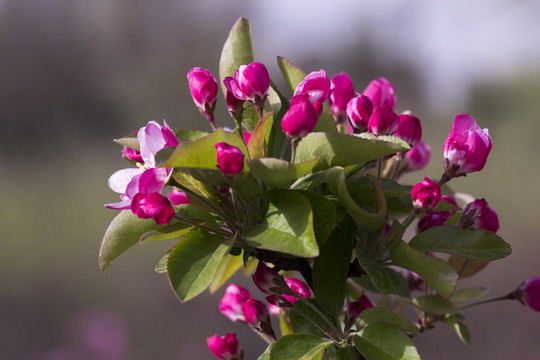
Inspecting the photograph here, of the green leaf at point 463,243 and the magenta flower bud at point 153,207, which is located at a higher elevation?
the magenta flower bud at point 153,207

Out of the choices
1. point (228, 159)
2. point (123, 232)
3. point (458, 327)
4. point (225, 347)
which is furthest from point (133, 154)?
point (458, 327)

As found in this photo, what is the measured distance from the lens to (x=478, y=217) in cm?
60

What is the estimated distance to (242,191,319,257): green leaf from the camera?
0.45 metres

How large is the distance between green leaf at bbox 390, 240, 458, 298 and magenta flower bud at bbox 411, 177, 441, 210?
0.05m

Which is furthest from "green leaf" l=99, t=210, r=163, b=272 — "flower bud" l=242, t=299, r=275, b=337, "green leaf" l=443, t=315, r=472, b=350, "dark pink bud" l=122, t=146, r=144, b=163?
"green leaf" l=443, t=315, r=472, b=350

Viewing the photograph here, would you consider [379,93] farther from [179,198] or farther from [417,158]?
[179,198]

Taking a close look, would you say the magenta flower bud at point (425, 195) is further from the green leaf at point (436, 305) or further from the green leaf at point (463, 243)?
the green leaf at point (436, 305)

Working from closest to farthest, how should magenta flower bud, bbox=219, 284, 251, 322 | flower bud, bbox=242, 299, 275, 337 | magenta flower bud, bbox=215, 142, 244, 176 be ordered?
magenta flower bud, bbox=215, 142, 244, 176, flower bud, bbox=242, 299, 275, 337, magenta flower bud, bbox=219, 284, 251, 322

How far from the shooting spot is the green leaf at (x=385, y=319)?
550mm

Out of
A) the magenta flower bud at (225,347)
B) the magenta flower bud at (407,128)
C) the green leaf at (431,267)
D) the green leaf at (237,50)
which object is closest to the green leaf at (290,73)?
the green leaf at (237,50)

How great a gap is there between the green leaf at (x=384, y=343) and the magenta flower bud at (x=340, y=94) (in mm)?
300

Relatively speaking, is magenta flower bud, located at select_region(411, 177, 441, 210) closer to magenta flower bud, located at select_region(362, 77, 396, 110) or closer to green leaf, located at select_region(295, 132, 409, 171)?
green leaf, located at select_region(295, 132, 409, 171)

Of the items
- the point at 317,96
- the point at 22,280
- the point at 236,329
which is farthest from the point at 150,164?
the point at 22,280

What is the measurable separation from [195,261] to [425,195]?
0.78 ft
